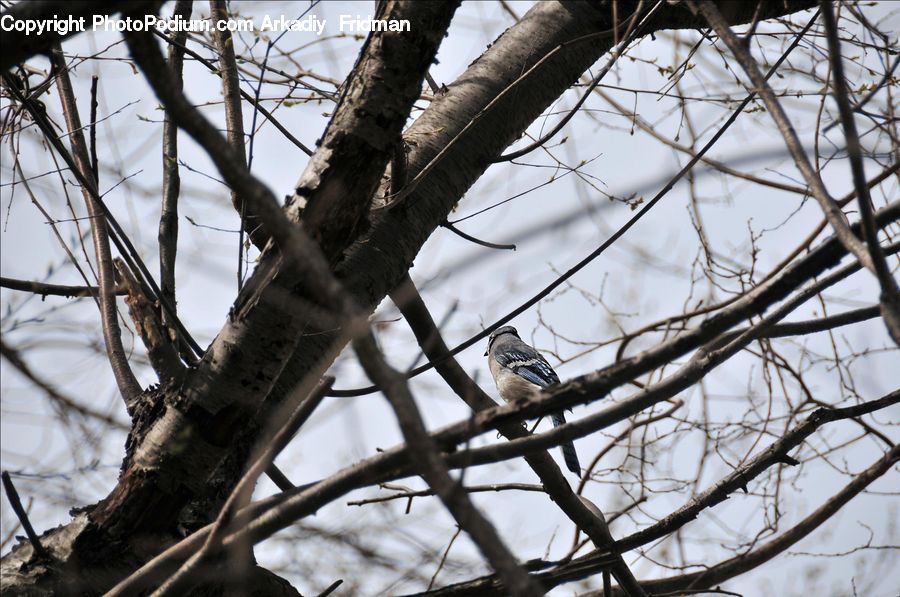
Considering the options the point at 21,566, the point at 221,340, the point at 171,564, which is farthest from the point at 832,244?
the point at 21,566

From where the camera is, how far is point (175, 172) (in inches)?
114

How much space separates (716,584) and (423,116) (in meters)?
2.20

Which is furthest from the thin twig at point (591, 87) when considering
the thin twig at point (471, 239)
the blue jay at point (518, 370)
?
the blue jay at point (518, 370)

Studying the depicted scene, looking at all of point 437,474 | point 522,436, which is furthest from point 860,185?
point 522,436

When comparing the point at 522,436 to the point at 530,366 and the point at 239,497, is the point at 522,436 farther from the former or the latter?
the point at 530,366

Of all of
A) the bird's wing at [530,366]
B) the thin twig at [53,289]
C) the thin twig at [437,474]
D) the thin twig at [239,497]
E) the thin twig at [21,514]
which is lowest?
the thin twig at [437,474]

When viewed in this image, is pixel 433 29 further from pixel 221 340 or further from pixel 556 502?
pixel 556 502

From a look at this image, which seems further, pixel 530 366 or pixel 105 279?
pixel 530 366

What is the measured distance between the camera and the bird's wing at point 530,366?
5.59 metres

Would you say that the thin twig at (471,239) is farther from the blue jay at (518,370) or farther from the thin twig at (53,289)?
the blue jay at (518,370)

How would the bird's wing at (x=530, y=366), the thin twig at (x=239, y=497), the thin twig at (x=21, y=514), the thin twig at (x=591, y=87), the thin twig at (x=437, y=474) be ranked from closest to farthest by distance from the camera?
the thin twig at (x=437, y=474)
the thin twig at (x=239, y=497)
the thin twig at (x=21, y=514)
the thin twig at (x=591, y=87)
the bird's wing at (x=530, y=366)

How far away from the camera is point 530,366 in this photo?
5703 millimetres

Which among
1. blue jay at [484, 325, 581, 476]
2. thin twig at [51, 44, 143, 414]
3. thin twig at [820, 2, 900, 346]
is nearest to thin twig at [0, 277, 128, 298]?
thin twig at [51, 44, 143, 414]

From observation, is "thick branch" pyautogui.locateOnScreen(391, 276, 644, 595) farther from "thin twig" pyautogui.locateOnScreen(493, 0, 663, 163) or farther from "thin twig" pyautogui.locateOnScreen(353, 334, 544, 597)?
"thin twig" pyautogui.locateOnScreen(353, 334, 544, 597)
